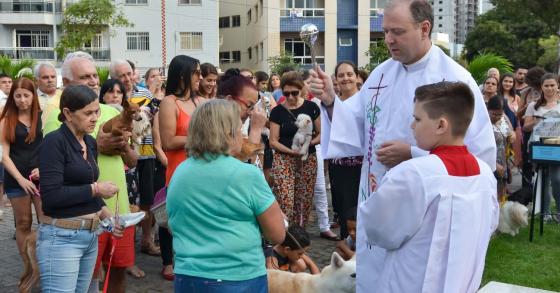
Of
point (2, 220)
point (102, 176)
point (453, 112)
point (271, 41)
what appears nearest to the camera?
point (453, 112)

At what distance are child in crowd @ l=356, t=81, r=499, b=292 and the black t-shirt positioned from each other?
4.63 metres

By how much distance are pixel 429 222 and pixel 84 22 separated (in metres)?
37.4

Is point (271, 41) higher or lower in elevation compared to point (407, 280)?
higher

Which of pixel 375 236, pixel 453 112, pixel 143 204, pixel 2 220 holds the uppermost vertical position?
pixel 453 112

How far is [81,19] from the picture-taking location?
3728 cm

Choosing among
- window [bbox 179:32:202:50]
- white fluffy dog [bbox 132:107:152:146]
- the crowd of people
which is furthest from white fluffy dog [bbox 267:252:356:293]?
window [bbox 179:32:202:50]

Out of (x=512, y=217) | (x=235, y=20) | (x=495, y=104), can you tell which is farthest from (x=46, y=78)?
(x=235, y=20)

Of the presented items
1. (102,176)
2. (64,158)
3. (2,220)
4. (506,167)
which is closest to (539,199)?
(506,167)

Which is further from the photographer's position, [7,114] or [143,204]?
[143,204]

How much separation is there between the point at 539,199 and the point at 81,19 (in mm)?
33988

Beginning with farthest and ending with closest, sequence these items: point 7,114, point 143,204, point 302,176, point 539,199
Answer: point 539,199 < point 302,176 < point 143,204 < point 7,114

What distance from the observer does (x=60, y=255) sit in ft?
12.8

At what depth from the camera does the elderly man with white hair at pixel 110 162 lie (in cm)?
454

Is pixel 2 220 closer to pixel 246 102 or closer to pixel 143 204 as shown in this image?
pixel 143 204
